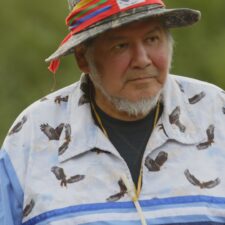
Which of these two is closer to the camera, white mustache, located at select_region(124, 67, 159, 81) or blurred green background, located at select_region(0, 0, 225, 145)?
white mustache, located at select_region(124, 67, 159, 81)

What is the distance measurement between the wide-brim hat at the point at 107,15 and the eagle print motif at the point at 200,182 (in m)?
0.58

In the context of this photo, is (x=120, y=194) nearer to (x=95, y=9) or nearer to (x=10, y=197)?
(x=10, y=197)

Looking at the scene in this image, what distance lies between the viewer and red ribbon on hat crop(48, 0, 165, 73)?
463 centimetres

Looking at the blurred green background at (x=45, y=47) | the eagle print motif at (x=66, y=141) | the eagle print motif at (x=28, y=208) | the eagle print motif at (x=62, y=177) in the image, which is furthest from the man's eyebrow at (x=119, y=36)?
the blurred green background at (x=45, y=47)

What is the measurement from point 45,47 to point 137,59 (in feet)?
17.8

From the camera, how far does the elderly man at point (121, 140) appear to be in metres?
4.60

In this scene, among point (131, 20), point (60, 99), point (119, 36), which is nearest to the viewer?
point (131, 20)

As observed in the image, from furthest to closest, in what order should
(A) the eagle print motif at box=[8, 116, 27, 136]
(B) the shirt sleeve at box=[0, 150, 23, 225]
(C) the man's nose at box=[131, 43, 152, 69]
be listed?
(A) the eagle print motif at box=[8, 116, 27, 136] < (B) the shirt sleeve at box=[0, 150, 23, 225] < (C) the man's nose at box=[131, 43, 152, 69]

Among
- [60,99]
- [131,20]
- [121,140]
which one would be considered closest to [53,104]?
[60,99]

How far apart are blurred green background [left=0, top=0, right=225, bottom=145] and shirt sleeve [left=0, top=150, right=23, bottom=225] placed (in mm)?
4750

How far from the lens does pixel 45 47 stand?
998 centimetres

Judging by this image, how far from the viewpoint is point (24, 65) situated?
10.0 m

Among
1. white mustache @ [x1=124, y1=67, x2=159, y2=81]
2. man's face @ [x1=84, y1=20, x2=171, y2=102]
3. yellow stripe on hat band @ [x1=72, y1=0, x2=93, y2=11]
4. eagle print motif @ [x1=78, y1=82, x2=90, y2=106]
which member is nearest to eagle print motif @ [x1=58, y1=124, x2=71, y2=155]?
eagle print motif @ [x1=78, y1=82, x2=90, y2=106]

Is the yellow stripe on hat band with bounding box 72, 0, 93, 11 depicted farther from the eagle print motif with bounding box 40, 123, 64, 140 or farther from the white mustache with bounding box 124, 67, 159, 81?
the eagle print motif with bounding box 40, 123, 64, 140
